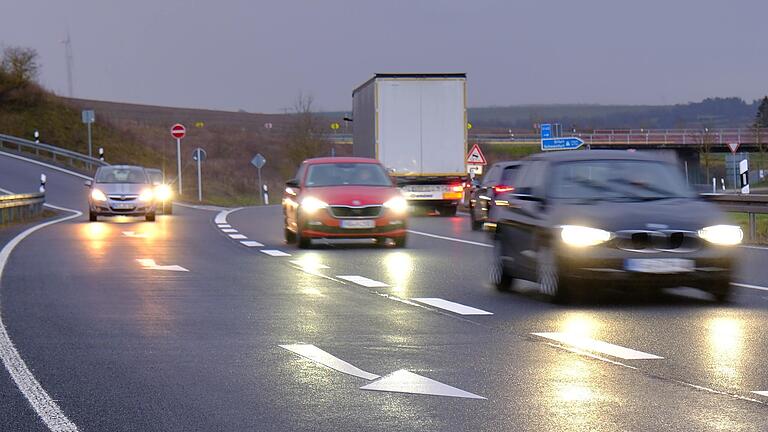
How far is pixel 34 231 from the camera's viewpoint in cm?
2908

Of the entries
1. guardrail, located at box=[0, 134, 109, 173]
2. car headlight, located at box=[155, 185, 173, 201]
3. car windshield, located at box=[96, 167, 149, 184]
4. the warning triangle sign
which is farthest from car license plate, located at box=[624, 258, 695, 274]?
guardrail, located at box=[0, 134, 109, 173]

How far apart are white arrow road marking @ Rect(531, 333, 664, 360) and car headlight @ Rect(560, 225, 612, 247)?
2.25 m

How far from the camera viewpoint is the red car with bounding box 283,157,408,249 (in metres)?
22.4

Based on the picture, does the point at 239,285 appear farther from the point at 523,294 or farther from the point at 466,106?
the point at 466,106

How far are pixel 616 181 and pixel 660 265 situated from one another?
1.38 m

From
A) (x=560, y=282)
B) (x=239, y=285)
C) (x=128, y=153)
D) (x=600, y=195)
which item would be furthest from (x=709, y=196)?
(x=128, y=153)

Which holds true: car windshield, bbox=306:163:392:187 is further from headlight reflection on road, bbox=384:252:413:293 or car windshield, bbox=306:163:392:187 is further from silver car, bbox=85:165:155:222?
silver car, bbox=85:165:155:222

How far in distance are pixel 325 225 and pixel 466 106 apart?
48.5ft

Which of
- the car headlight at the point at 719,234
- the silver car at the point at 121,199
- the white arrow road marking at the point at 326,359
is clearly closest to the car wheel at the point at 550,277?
the car headlight at the point at 719,234

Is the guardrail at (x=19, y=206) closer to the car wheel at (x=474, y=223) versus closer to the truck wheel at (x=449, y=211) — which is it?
the car wheel at (x=474, y=223)

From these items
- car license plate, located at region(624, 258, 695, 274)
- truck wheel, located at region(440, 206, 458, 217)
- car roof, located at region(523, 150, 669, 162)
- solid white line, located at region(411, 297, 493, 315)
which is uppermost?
car roof, located at region(523, 150, 669, 162)

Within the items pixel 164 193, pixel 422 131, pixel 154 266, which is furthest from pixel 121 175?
pixel 154 266

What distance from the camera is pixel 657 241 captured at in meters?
12.9

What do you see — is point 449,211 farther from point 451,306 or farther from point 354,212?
point 451,306
